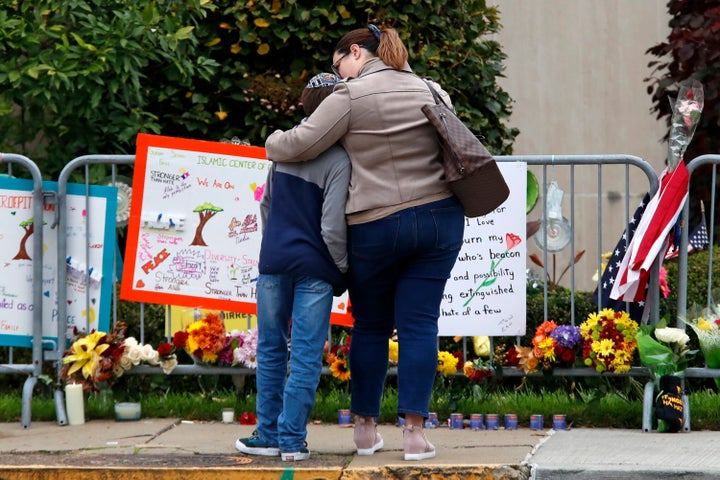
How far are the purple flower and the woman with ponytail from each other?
4.29 feet

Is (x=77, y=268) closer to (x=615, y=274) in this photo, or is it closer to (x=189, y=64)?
(x=189, y=64)

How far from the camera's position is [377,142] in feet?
15.9

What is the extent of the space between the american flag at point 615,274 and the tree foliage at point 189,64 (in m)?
2.33

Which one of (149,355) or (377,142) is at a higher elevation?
(377,142)

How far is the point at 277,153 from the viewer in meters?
4.89

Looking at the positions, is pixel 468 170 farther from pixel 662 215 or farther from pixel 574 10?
pixel 574 10

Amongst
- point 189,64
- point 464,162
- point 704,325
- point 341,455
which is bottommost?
point 341,455

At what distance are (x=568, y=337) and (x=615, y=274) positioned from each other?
0.44m

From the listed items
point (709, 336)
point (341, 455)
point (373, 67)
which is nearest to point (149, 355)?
point (341, 455)

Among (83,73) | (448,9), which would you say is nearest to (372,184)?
(83,73)

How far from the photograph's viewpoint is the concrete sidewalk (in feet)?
15.7

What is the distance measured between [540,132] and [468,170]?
19.7 feet

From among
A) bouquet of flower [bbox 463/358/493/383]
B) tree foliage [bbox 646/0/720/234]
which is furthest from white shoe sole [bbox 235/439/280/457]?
tree foliage [bbox 646/0/720/234]

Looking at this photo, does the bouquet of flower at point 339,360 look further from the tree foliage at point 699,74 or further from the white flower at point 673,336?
the tree foliage at point 699,74
